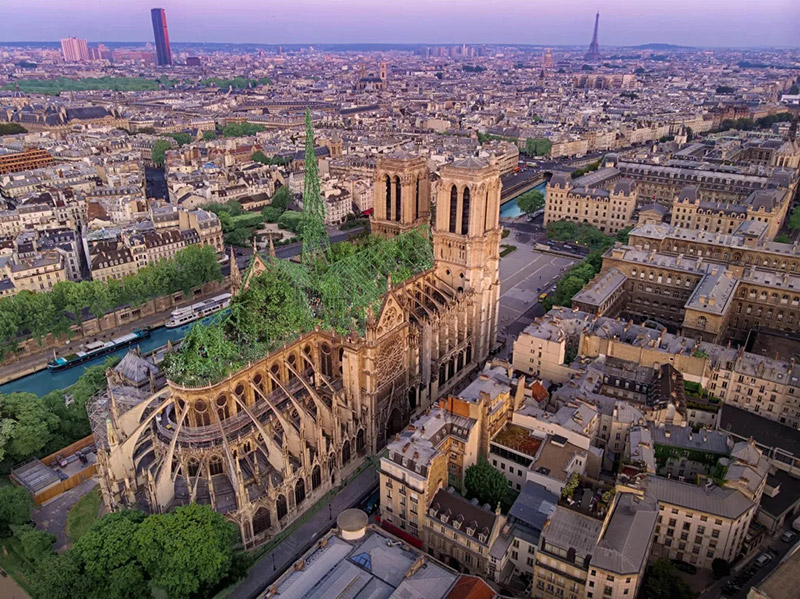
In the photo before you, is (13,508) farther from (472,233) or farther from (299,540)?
(472,233)

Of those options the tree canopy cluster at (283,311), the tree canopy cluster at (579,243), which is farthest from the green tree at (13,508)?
the tree canopy cluster at (579,243)

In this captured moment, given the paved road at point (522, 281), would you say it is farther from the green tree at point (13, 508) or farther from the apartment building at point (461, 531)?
the green tree at point (13, 508)

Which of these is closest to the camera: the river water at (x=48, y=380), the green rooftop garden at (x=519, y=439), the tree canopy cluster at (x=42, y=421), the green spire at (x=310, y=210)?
the green rooftop garden at (x=519, y=439)

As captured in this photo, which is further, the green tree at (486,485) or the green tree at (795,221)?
the green tree at (795,221)

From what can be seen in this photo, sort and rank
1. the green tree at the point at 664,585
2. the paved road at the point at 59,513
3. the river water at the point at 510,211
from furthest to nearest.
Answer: the river water at the point at 510,211 → the paved road at the point at 59,513 → the green tree at the point at 664,585

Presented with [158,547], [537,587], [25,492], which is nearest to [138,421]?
[25,492]

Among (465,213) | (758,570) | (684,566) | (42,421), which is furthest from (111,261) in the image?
(758,570)
